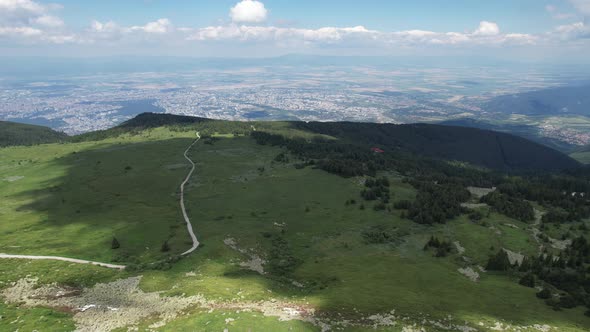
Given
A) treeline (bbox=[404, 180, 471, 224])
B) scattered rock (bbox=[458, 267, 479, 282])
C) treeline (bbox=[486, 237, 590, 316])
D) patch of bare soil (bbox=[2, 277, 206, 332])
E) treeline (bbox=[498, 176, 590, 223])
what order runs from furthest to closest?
treeline (bbox=[498, 176, 590, 223]) → treeline (bbox=[404, 180, 471, 224]) → scattered rock (bbox=[458, 267, 479, 282]) → treeline (bbox=[486, 237, 590, 316]) → patch of bare soil (bbox=[2, 277, 206, 332])

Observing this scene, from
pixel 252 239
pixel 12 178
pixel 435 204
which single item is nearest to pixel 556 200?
pixel 435 204

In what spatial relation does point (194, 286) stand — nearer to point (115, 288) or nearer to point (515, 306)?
point (115, 288)

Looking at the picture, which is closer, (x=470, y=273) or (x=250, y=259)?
(x=470, y=273)

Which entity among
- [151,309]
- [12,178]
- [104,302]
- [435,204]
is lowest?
[12,178]

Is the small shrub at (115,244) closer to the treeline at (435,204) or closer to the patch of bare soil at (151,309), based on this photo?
the patch of bare soil at (151,309)

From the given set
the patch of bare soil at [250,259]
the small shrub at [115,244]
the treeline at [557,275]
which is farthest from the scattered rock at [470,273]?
the small shrub at [115,244]

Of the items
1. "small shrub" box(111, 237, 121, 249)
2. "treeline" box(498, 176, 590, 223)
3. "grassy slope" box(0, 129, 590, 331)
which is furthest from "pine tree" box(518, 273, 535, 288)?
"small shrub" box(111, 237, 121, 249)

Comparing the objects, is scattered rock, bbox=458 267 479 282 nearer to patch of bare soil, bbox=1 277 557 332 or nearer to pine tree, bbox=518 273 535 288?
pine tree, bbox=518 273 535 288

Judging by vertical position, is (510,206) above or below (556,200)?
above

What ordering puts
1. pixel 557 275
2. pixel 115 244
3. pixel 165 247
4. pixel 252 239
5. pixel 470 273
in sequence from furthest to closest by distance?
pixel 252 239, pixel 115 244, pixel 165 247, pixel 470 273, pixel 557 275

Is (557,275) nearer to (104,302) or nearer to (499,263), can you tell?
(499,263)
